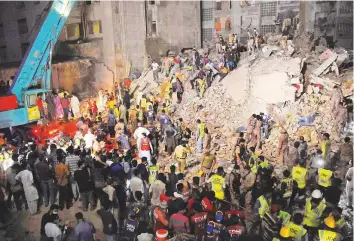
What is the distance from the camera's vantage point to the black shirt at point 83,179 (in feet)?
31.3

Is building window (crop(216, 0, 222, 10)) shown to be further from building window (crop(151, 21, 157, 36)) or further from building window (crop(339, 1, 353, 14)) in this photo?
building window (crop(339, 1, 353, 14))

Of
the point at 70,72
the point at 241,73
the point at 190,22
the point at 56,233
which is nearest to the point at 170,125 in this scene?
the point at 241,73

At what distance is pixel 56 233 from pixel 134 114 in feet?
30.2

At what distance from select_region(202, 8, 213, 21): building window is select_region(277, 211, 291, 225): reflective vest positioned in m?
26.3

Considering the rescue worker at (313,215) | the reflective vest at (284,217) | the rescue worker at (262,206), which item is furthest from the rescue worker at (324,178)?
the reflective vest at (284,217)

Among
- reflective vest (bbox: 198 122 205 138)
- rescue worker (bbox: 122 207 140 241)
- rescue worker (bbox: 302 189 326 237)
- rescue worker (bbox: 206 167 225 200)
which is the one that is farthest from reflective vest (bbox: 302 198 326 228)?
reflective vest (bbox: 198 122 205 138)

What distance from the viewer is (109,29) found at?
23828 mm

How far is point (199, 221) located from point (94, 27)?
20.6m

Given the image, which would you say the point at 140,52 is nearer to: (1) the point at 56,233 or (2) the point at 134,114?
(2) the point at 134,114

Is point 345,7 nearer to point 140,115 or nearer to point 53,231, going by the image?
point 140,115

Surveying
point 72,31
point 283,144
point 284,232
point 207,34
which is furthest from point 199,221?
point 207,34

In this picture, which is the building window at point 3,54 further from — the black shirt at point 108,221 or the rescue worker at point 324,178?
the rescue worker at point 324,178

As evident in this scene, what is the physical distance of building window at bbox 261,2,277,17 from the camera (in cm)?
2769

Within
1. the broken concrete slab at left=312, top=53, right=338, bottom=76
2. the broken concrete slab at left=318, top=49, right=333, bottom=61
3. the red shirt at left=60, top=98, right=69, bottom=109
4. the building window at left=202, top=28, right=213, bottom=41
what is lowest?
the red shirt at left=60, top=98, right=69, bottom=109
